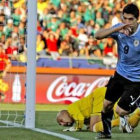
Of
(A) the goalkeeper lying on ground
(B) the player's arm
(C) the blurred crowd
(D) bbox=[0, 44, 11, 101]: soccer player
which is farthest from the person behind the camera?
(C) the blurred crowd

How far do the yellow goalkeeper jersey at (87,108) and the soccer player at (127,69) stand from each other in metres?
1.16

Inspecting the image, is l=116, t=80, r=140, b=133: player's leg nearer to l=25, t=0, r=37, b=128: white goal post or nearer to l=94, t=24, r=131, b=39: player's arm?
l=94, t=24, r=131, b=39: player's arm

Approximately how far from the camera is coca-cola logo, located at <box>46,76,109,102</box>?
19.0m

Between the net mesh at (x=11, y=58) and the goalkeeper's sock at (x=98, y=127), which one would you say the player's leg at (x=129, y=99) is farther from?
the net mesh at (x=11, y=58)

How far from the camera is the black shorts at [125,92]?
8234 mm

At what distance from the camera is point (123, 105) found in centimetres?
826

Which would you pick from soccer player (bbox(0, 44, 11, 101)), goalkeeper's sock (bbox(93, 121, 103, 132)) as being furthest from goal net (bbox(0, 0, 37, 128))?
goalkeeper's sock (bbox(93, 121, 103, 132))

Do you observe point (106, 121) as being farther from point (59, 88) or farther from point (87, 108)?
point (59, 88)

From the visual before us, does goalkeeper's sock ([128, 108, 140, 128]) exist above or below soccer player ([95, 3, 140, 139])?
below

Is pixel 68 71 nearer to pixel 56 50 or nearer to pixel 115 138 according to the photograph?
pixel 56 50

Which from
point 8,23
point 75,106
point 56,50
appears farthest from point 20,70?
point 75,106

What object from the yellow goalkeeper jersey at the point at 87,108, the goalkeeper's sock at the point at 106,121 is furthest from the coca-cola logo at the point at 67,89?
the goalkeeper's sock at the point at 106,121

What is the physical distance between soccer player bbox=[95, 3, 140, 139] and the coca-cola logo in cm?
1051

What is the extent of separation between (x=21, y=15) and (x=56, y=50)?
4030mm
